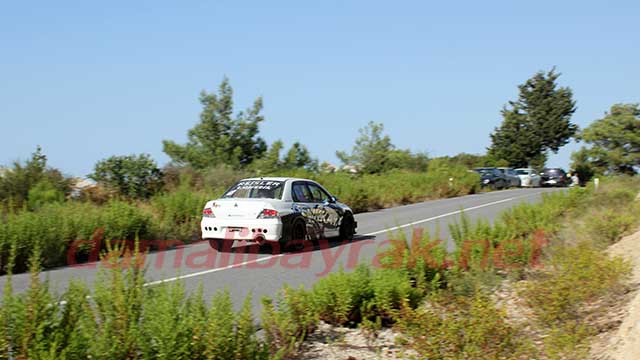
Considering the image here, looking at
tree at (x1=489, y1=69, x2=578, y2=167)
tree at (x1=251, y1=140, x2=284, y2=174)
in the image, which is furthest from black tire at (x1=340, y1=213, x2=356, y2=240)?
tree at (x1=489, y1=69, x2=578, y2=167)

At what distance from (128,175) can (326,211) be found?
11202 millimetres

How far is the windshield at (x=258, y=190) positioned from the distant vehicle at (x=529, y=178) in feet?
139

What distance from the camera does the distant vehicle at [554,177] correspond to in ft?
185

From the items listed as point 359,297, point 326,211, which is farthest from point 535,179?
point 359,297

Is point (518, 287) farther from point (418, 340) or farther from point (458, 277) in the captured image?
point (418, 340)

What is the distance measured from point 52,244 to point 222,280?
13.9 ft

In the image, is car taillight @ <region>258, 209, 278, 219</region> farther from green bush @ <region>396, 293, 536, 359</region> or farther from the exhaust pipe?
green bush @ <region>396, 293, 536, 359</region>

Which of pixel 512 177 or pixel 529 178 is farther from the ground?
pixel 512 177

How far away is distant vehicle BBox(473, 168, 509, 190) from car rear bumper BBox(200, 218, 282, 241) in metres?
35.8

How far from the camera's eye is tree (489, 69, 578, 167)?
254 ft

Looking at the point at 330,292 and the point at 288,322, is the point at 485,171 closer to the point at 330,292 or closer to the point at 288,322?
→ the point at 330,292

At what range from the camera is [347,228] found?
58.3 feet

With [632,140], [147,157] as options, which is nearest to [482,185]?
[632,140]

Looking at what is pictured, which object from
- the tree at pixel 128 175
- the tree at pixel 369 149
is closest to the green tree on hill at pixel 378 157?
the tree at pixel 369 149
